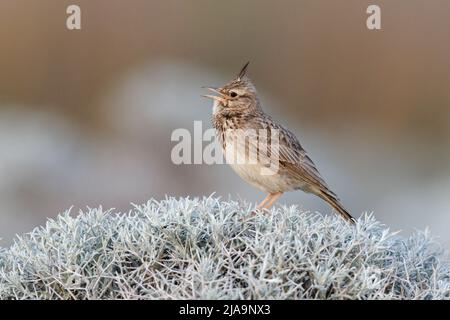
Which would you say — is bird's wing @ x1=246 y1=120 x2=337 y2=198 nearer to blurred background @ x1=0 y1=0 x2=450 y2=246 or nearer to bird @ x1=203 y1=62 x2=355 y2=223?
bird @ x1=203 y1=62 x2=355 y2=223

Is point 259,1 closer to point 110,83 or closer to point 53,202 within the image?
point 110,83

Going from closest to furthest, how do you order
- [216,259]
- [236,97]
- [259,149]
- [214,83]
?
1. [216,259]
2. [259,149]
3. [236,97]
4. [214,83]

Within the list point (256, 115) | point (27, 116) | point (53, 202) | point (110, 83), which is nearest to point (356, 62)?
point (110, 83)

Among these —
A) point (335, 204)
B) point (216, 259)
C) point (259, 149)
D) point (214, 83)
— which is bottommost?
point (335, 204)

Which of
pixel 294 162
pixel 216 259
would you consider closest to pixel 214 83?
pixel 294 162

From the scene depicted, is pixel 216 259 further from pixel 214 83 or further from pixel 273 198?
pixel 214 83

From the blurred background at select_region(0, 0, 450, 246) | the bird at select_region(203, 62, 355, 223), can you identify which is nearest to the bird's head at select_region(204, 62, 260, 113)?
the bird at select_region(203, 62, 355, 223)

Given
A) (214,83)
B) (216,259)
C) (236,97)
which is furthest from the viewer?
(214,83)

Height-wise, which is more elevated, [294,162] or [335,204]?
[294,162]
